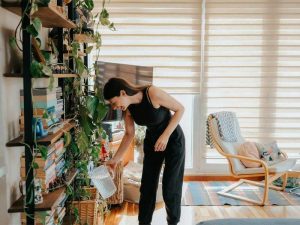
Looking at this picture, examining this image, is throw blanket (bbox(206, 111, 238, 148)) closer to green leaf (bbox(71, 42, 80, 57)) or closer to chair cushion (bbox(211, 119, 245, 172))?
chair cushion (bbox(211, 119, 245, 172))

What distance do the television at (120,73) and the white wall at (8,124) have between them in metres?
1.66

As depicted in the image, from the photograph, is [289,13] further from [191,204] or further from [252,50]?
[191,204]

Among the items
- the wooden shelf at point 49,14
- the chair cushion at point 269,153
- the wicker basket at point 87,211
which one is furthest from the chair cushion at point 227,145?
the wooden shelf at point 49,14

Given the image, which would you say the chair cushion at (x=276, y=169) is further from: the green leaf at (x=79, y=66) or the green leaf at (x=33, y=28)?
the green leaf at (x=33, y=28)

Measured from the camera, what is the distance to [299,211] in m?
3.45

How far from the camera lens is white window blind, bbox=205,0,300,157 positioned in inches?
170

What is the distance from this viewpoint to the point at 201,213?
3.43 metres

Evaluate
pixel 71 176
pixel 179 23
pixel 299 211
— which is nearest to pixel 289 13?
pixel 179 23

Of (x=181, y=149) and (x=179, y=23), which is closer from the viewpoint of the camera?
(x=181, y=149)

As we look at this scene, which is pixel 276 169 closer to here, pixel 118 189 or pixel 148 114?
pixel 118 189

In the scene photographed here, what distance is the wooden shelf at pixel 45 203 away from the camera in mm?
1829

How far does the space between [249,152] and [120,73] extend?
1.61m

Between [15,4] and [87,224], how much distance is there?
1631 mm

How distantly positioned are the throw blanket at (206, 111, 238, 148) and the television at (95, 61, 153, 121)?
0.83 meters
